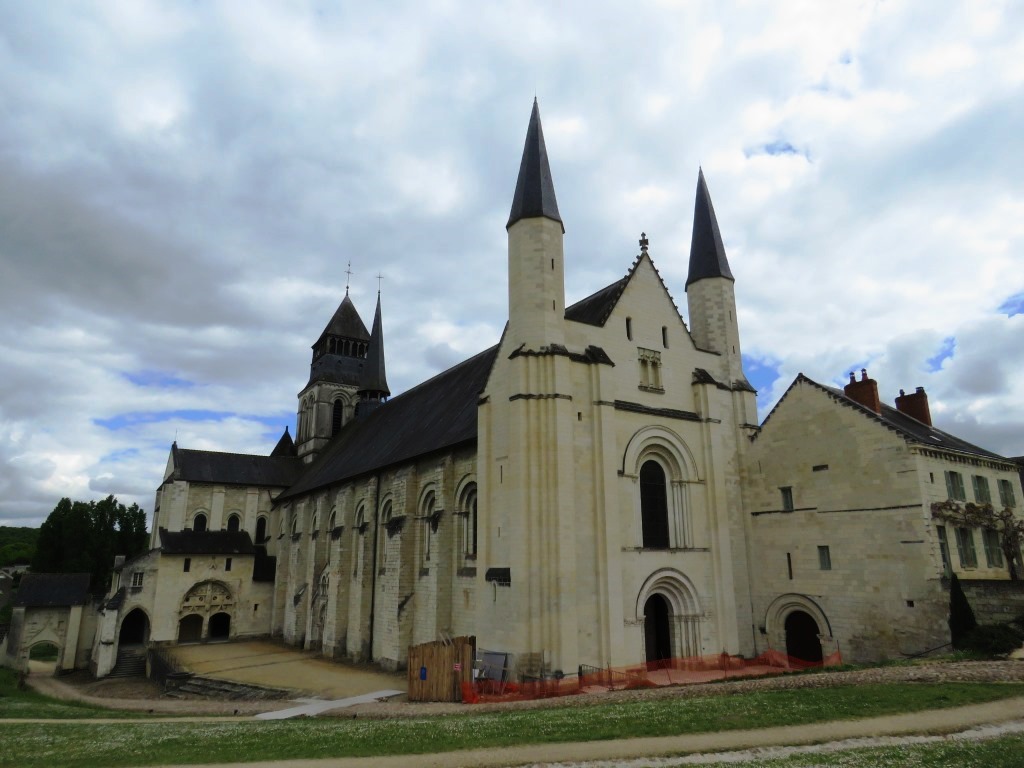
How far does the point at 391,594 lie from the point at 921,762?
20.7 m

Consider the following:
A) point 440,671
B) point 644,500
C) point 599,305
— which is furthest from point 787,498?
point 440,671

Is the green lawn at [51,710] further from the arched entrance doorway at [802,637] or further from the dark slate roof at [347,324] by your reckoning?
the dark slate roof at [347,324]

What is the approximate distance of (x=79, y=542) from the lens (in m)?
58.3

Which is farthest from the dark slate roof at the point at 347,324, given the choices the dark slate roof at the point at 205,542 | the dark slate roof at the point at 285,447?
the dark slate roof at the point at 205,542

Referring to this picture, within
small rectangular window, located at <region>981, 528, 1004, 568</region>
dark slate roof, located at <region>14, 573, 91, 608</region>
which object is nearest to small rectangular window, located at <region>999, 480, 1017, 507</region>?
small rectangular window, located at <region>981, 528, 1004, 568</region>

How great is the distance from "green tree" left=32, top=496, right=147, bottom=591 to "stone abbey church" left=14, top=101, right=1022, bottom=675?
39.3m

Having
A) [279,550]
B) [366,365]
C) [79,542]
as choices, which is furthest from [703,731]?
[79,542]

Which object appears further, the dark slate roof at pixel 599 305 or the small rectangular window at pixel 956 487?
the dark slate roof at pixel 599 305

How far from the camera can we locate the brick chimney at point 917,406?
80.6 ft

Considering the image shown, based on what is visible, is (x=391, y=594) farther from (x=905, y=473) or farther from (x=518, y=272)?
(x=905, y=473)

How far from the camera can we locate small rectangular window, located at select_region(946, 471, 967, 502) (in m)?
19.9

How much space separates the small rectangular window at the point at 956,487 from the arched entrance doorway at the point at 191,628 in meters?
38.8

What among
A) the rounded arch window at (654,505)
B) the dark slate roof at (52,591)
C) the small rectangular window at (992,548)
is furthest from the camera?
the dark slate roof at (52,591)

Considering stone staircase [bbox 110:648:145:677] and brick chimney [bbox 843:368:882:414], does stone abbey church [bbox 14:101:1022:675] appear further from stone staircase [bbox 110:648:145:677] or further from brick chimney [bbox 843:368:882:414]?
stone staircase [bbox 110:648:145:677]
